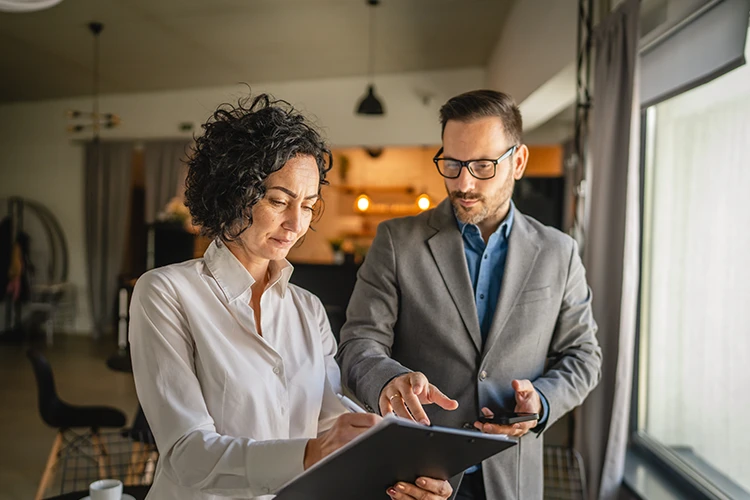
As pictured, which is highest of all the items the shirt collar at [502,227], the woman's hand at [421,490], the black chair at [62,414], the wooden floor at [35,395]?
the shirt collar at [502,227]

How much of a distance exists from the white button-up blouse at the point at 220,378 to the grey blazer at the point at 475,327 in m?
0.29

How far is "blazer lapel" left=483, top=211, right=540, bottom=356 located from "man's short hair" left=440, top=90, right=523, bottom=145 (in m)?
0.26

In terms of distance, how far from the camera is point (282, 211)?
4.28 feet

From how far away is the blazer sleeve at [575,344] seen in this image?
5.73 feet

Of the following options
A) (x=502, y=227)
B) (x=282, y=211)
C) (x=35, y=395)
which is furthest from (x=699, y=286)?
(x=35, y=395)

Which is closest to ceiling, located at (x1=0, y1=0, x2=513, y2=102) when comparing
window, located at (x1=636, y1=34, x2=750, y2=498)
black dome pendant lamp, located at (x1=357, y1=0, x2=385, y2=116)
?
black dome pendant lamp, located at (x1=357, y1=0, x2=385, y2=116)

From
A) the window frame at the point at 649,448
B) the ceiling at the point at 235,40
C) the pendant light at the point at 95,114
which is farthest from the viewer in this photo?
the pendant light at the point at 95,114

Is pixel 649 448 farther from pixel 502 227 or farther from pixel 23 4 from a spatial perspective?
pixel 23 4

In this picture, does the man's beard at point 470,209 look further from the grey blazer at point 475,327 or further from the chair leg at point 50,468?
the chair leg at point 50,468

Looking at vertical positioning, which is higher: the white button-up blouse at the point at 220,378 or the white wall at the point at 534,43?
the white wall at the point at 534,43

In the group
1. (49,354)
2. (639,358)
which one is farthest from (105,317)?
(639,358)

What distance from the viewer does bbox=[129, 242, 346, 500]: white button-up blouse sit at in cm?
113

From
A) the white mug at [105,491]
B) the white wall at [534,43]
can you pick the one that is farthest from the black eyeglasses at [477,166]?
the white wall at [534,43]

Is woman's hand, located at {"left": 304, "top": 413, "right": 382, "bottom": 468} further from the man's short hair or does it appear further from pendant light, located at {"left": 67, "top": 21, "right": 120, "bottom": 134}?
pendant light, located at {"left": 67, "top": 21, "right": 120, "bottom": 134}
